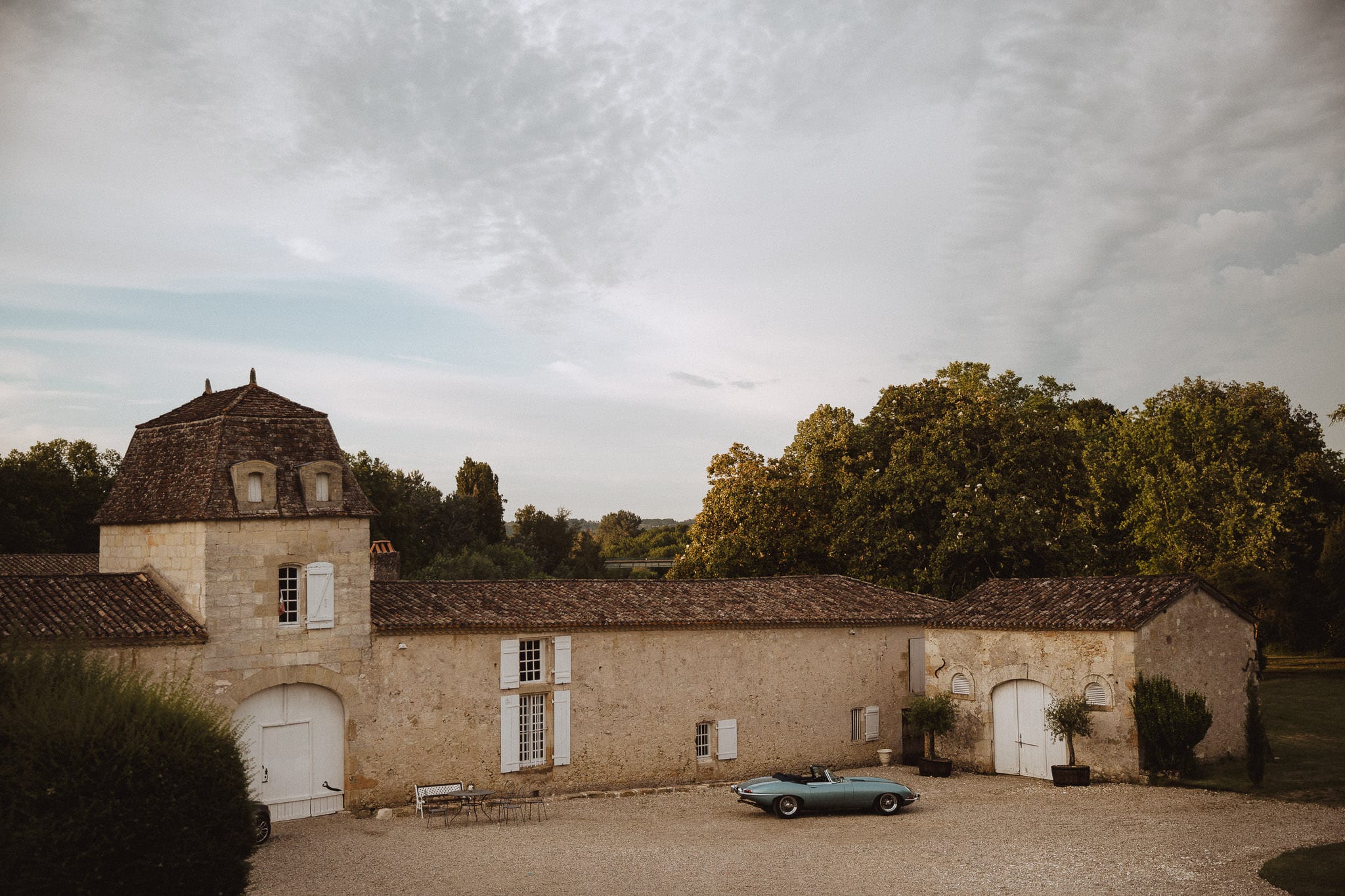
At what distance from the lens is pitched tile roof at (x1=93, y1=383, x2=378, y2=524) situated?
65.4 ft

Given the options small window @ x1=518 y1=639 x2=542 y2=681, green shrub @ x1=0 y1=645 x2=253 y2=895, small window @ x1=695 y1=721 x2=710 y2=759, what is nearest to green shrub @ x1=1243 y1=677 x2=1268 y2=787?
small window @ x1=695 y1=721 x2=710 y2=759

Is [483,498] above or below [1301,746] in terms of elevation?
above

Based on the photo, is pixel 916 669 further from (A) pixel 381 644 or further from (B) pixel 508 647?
(A) pixel 381 644

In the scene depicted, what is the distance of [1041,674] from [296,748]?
52.3 feet

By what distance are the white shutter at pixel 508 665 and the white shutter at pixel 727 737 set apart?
16.5 ft

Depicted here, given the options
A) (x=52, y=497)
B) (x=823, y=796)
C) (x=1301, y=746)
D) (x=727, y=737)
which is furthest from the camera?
(x=52, y=497)

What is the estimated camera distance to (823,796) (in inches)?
785

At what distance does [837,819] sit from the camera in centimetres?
1981

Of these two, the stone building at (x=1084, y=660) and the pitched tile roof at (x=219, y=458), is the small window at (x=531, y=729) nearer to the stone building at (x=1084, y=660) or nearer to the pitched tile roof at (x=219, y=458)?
the pitched tile roof at (x=219, y=458)

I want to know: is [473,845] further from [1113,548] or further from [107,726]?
[1113,548]

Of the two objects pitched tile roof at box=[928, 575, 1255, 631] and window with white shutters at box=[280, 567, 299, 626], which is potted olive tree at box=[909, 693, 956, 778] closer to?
pitched tile roof at box=[928, 575, 1255, 631]

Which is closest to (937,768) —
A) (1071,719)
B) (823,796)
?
(1071,719)

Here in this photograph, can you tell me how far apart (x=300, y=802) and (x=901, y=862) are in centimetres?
1141

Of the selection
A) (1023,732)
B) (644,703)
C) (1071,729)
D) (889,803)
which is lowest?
(889,803)
